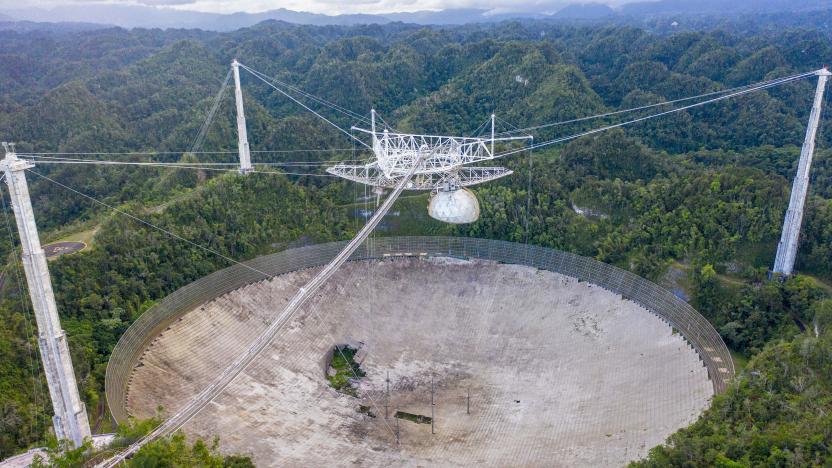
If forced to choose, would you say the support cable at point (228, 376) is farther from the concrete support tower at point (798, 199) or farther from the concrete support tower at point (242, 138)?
the concrete support tower at point (798, 199)

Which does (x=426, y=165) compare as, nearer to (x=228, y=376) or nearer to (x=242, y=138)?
(x=242, y=138)

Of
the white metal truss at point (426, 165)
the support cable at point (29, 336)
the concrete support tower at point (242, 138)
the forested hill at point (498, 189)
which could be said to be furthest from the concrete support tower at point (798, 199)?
the support cable at point (29, 336)

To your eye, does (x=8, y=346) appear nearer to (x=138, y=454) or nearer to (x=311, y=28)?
(x=138, y=454)

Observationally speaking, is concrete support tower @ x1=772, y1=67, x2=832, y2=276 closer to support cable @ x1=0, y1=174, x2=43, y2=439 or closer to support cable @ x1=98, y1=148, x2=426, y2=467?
support cable @ x1=98, y1=148, x2=426, y2=467

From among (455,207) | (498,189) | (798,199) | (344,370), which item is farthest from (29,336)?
(798,199)

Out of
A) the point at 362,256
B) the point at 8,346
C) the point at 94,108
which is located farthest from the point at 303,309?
the point at 94,108

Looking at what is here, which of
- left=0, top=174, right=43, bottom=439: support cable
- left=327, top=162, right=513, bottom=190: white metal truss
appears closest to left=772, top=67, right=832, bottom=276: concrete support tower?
left=327, top=162, right=513, bottom=190: white metal truss
